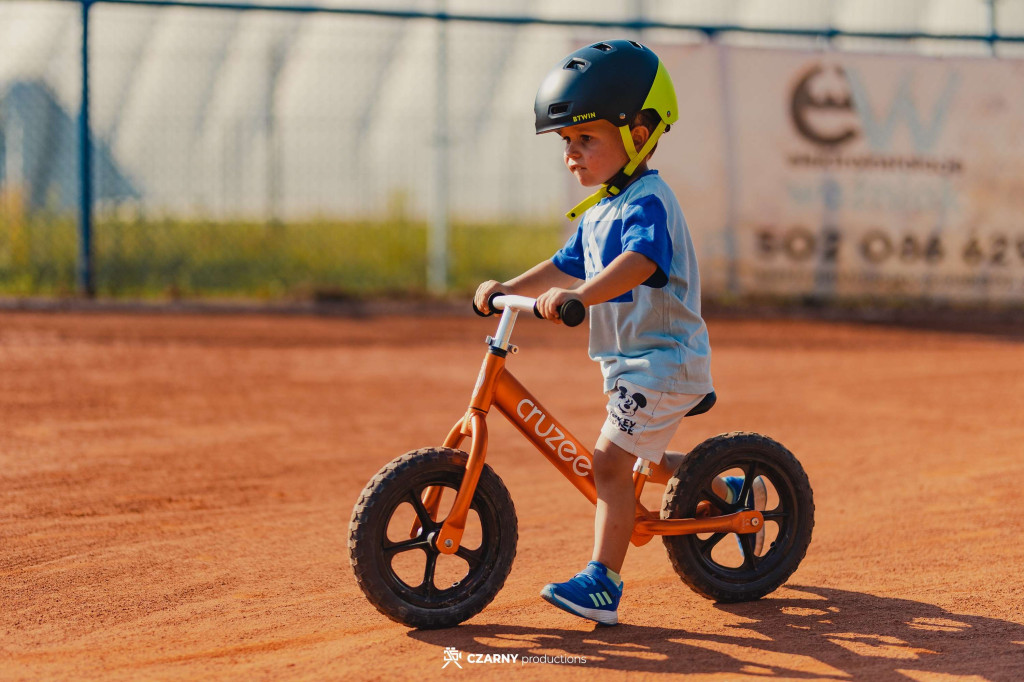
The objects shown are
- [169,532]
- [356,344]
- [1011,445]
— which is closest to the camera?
[169,532]

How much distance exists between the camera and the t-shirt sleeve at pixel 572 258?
3.65 meters

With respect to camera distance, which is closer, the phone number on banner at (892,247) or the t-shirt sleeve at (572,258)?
the t-shirt sleeve at (572,258)

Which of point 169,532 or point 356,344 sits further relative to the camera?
point 356,344

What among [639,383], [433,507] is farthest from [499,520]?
[639,383]

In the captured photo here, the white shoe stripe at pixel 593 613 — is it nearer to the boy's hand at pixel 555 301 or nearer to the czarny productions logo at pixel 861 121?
the boy's hand at pixel 555 301

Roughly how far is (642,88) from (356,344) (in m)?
5.90

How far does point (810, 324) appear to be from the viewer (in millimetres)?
10508

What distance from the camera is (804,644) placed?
130 inches

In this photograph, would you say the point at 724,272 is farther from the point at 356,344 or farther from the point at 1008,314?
the point at 356,344

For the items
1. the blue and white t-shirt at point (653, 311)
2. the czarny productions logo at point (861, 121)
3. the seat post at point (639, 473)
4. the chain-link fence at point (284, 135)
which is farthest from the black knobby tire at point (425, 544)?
the czarny productions logo at point (861, 121)

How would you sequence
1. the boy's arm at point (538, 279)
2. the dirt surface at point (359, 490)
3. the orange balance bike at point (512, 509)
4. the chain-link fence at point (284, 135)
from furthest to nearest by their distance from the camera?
1. the chain-link fence at point (284, 135)
2. the boy's arm at point (538, 279)
3. the orange balance bike at point (512, 509)
4. the dirt surface at point (359, 490)

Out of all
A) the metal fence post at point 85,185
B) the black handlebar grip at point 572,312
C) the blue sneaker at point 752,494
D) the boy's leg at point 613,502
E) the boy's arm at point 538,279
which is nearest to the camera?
the black handlebar grip at point 572,312

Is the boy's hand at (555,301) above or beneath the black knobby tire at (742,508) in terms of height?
above

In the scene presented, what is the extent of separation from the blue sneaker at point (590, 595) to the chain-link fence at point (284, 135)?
7.22 m
